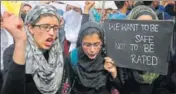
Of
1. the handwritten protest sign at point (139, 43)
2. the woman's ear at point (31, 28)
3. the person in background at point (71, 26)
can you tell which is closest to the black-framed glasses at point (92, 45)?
the handwritten protest sign at point (139, 43)

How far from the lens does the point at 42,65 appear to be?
318 centimetres

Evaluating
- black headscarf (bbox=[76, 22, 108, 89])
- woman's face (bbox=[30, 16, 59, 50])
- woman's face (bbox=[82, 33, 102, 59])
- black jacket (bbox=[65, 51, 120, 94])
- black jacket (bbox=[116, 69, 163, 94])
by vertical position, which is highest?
woman's face (bbox=[30, 16, 59, 50])

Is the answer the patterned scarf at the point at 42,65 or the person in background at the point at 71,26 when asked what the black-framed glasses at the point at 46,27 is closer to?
the patterned scarf at the point at 42,65

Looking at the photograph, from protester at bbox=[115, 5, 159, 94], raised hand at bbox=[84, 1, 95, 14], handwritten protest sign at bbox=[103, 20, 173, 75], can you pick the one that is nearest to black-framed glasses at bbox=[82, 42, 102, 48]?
handwritten protest sign at bbox=[103, 20, 173, 75]

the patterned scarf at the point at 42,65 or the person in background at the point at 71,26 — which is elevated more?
the patterned scarf at the point at 42,65

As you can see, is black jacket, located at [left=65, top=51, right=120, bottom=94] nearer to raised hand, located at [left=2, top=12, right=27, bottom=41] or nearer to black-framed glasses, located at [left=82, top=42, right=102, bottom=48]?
black-framed glasses, located at [left=82, top=42, right=102, bottom=48]

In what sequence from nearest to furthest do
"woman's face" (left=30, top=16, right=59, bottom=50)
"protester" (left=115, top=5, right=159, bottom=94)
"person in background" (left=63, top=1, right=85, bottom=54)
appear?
"woman's face" (left=30, top=16, right=59, bottom=50) < "protester" (left=115, top=5, right=159, bottom=94) < "person in background" (left=63, top=1, right=85, bottom=54)

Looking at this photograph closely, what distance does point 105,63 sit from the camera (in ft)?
11.4

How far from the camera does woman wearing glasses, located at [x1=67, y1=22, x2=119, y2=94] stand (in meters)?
3.43

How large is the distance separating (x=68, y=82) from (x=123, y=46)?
0.58m

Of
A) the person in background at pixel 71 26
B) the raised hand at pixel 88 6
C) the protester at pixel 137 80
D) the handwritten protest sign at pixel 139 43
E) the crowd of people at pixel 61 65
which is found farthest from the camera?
the raised hand at pixel 88 6

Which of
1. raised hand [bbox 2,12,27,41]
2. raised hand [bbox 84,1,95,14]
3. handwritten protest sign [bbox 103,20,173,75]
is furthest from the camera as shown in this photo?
raised hand [bbox 84,1,95,14]

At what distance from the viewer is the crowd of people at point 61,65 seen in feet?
8.71

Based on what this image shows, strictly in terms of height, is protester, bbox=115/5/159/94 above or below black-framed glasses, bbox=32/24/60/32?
below
